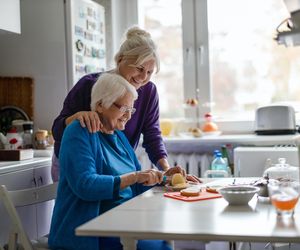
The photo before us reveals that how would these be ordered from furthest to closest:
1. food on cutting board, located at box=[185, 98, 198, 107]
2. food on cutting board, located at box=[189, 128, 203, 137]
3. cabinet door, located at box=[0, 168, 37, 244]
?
food on cutting board, located at box=[185, 98, 198, 107], food on cutting board, located at box=[189, 128, 203, 137], cabinet door, located at box=[0, 168, 37, 244]

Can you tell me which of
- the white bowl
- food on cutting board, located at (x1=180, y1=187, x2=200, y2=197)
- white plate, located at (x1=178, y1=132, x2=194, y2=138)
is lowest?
food on cutting board, located at (x1=180, y1=187, x2=200, y2=197)

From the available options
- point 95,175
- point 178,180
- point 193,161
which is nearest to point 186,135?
point 193,161

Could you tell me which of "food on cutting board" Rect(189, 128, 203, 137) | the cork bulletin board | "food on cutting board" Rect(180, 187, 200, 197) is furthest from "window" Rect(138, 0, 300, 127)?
"food on cutting board" Rect(180, 187, 200, 197)

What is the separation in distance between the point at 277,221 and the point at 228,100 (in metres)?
2.04

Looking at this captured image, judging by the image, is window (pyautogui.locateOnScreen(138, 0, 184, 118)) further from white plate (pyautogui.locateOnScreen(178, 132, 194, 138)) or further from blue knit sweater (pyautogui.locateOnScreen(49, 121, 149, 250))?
blue knit sweater (pyautogui.locateOnScreen(49, 121, 149, 250))

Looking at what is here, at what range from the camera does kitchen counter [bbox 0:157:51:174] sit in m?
2.24

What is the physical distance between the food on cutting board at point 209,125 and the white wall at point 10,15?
4.38 ft

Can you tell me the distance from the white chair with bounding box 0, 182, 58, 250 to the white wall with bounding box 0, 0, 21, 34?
1030 mm

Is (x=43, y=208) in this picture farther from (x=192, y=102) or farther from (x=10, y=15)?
(x=192, y=102)

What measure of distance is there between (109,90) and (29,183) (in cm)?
91

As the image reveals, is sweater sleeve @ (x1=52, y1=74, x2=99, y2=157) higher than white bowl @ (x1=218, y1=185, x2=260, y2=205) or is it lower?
higher

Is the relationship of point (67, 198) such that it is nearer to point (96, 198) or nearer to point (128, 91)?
point (96, 198)

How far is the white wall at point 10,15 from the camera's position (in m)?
2.54

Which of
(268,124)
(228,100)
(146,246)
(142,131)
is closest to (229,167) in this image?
(268,124)
